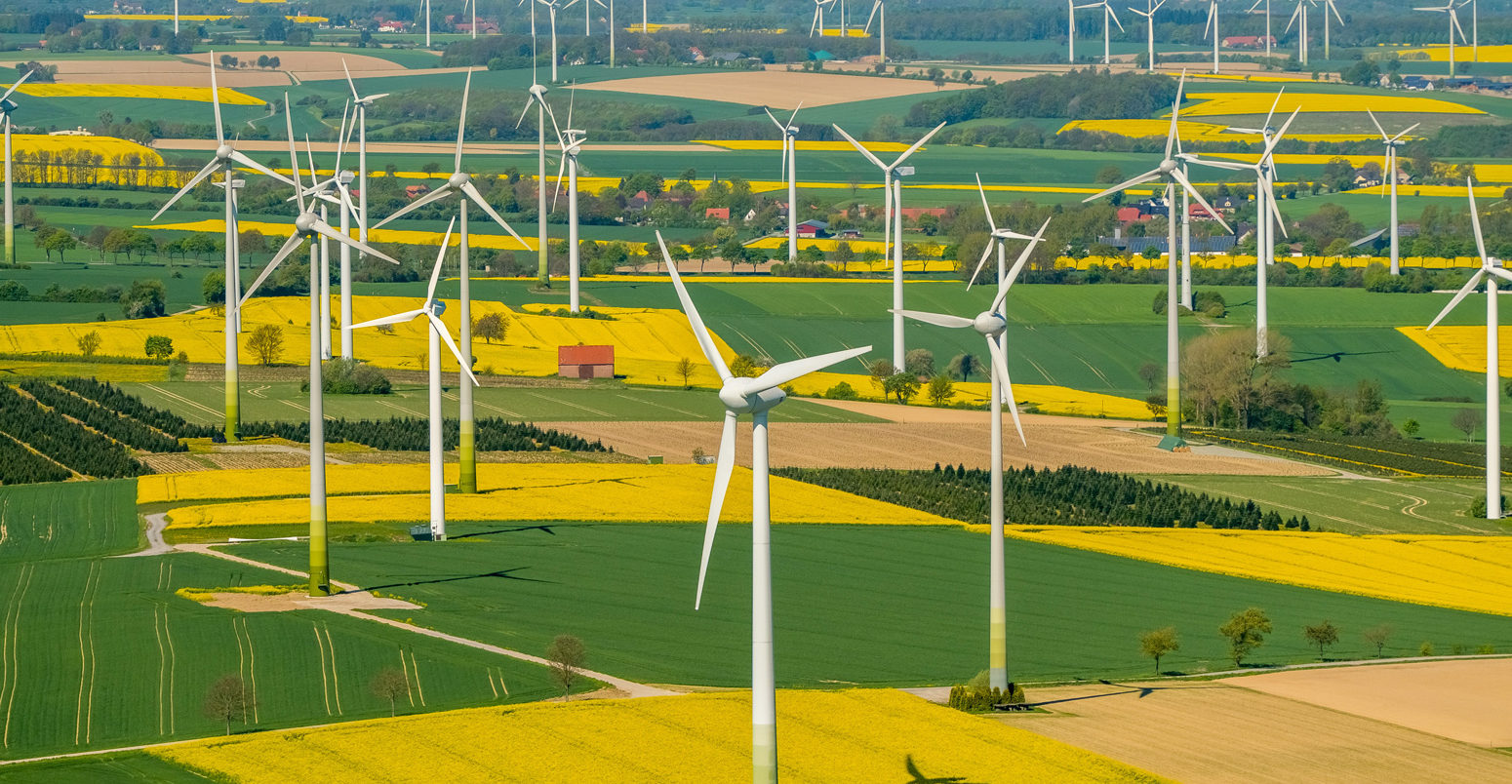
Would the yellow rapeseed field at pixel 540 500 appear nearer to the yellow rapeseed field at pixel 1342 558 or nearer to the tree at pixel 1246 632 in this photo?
the yellow rapeseed field at pixel 1342 558

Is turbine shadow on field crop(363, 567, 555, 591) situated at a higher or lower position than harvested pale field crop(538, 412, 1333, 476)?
lower

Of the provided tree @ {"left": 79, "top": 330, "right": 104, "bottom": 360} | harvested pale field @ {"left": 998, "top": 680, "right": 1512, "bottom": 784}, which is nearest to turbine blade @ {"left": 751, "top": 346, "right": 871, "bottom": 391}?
harvested pale field @ {"left": 998, "top": 680, "right": 1512, "bottom": 784}

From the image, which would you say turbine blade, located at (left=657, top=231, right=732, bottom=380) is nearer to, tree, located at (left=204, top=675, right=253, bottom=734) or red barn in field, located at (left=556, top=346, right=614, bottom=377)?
tree, located at (left=204, top=675, right=253, bottom=734)

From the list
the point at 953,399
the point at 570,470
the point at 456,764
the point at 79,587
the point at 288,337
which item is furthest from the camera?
the point at 288,337

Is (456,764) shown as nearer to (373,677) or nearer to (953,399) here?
(373,677)

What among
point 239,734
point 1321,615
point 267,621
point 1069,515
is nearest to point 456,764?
point 239,734

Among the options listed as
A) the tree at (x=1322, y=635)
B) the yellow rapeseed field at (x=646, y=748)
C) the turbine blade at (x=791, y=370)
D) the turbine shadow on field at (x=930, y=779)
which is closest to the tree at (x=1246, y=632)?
the tree at (x=1322, y=635)

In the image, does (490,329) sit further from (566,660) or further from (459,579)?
(566,660)
